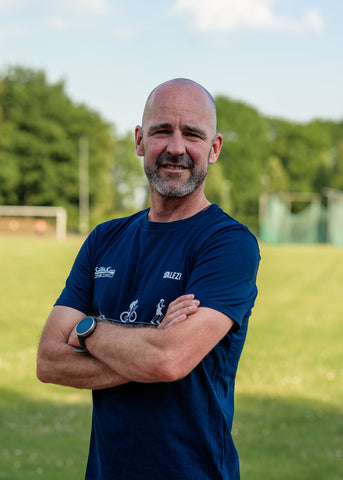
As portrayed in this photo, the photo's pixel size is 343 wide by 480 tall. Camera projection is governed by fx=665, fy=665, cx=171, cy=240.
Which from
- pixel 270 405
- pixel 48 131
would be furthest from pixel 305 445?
pixel 48 131

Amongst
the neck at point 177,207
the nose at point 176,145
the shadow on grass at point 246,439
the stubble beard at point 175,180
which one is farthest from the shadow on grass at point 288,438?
the nose at point 176,145

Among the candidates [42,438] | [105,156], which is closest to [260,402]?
[42,438]

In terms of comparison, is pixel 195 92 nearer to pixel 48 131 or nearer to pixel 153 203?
pixel 153 203

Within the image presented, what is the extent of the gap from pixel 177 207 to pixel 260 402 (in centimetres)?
736

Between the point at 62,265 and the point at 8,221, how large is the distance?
32.3 meters

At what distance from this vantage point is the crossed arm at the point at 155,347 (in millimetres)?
2525

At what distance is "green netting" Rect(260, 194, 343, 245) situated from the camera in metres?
53.1

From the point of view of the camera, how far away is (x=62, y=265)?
30.5 meters

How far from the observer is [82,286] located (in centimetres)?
307

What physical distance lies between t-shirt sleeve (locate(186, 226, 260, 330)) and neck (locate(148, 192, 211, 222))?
7.6 inches

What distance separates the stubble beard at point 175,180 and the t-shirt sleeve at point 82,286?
48cm

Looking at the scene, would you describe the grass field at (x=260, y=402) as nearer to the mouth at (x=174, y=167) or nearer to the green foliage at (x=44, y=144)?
the mouth at (x=174, y=167)

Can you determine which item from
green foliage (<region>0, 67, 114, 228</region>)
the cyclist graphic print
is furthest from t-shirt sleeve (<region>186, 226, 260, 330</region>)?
green foliage (<region>0, 67, 114, 228</region>)

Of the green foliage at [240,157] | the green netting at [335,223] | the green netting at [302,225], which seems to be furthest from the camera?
the green foliage at [240,157]
